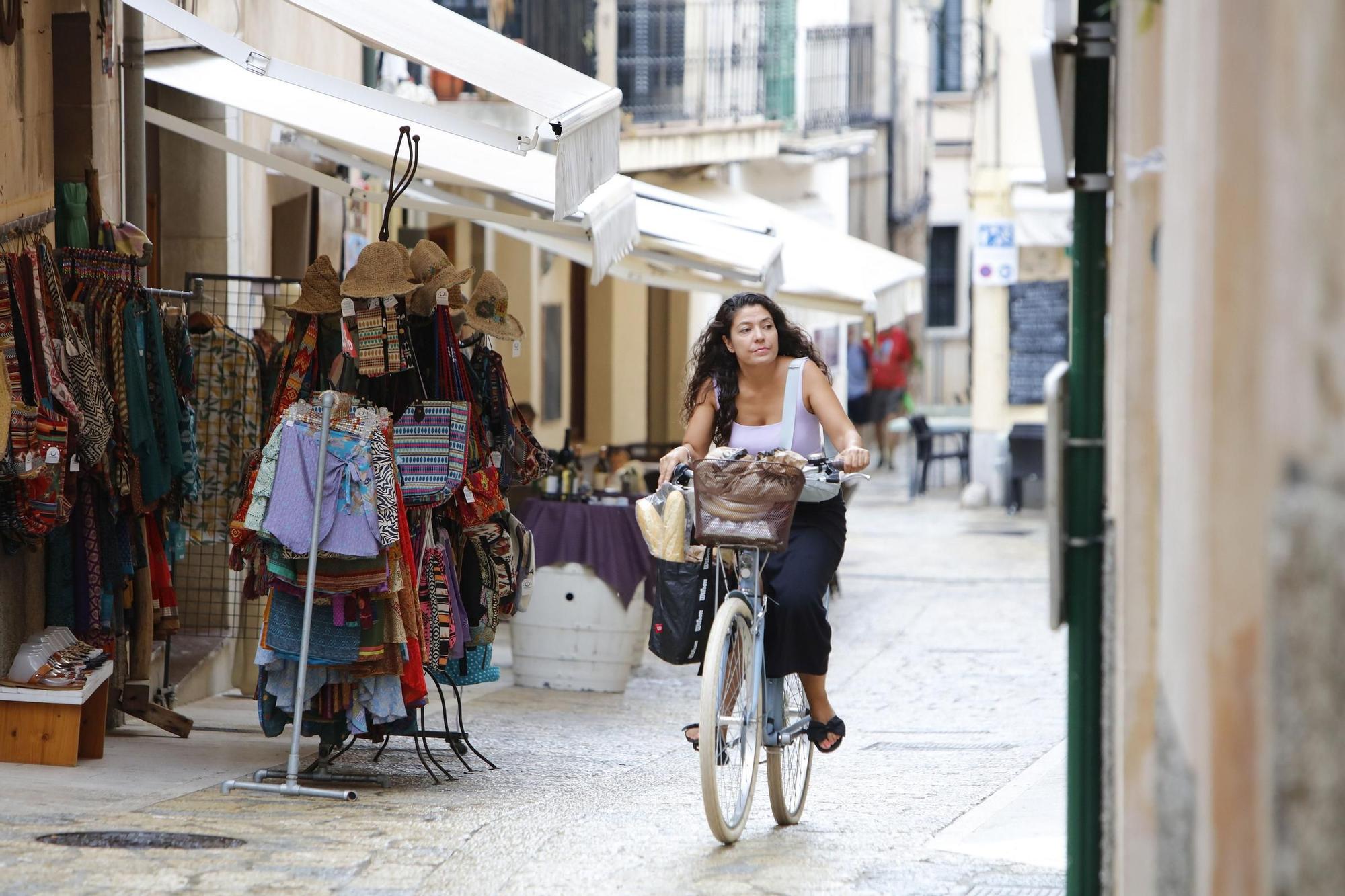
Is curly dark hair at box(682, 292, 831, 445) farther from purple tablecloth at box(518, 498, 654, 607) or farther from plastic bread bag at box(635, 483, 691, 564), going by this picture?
purple tablecloth at box(518, 498, 654, 607)

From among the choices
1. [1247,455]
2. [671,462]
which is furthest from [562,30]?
[1247,455]

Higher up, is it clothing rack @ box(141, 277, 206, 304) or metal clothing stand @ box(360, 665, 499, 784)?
clothing rack @ box(141, 277, 206, 304)

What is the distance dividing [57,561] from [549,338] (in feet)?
37.5

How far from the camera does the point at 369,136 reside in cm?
880

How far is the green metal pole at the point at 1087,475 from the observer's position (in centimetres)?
388

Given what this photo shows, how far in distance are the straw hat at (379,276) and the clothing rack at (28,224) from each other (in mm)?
1187

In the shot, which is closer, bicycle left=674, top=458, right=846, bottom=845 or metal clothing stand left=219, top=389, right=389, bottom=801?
bicycle left=674, top=458, right=846, bottom=845

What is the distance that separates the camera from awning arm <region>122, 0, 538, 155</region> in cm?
639

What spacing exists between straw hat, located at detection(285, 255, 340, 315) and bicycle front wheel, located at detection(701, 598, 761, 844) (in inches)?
71.8

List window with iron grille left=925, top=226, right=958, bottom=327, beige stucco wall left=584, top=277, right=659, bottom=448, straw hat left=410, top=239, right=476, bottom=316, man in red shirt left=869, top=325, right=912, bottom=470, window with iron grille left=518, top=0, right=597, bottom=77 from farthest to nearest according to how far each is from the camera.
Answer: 1. window with iron grille left=925, top=226, right=958, bottom=327
2. man in red shirt left=869, top=325, right=912, bottom=470
3. beige stucco wall left=584, top=277, right=659, bottom=448
4. window with iron grille left=518, top=0, right=597, bottom=77
5. straw hat left=410, top=239, right=476, bottom=316

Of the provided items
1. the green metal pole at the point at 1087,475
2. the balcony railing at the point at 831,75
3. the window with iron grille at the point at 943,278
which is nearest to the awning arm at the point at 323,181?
the green metal pole at the point at 1087,475

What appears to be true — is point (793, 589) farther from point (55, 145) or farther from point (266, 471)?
point (55, 145)

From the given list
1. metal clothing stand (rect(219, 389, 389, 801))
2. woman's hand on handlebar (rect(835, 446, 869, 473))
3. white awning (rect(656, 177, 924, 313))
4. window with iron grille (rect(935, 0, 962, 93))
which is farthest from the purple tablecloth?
window with iron grille (rect(935, 0, 962, 93))

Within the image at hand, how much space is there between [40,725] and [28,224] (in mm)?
1785
